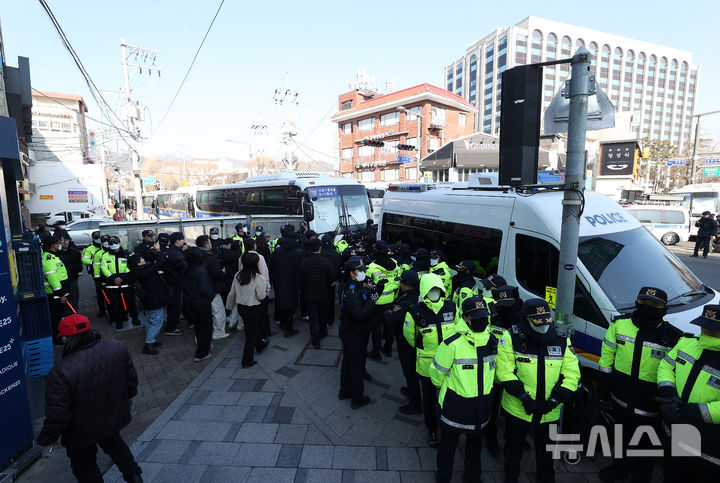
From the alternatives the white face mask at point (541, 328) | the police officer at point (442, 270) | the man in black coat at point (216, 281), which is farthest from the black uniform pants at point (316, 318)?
the white face mask at point (541, 328)

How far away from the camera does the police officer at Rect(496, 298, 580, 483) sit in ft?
9.85

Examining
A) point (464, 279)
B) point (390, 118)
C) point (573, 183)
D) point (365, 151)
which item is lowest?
point (464, 279)

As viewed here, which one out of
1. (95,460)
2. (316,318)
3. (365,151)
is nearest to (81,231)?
(316,318)

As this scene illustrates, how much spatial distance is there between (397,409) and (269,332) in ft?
11.1

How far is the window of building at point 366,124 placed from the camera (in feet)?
A: 156

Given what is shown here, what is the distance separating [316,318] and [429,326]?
3.26 meters

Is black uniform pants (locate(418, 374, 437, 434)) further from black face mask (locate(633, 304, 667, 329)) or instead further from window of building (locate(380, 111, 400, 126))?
window of building (locate(380, 111, 400, 126))

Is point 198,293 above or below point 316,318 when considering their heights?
above

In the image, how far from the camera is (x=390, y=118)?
45438 mm

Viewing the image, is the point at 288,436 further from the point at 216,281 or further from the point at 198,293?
the point at 216,281

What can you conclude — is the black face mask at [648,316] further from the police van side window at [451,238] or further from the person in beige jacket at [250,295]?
the person in beige jacket at [250,295]

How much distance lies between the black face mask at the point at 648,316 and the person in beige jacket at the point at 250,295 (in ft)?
15.6

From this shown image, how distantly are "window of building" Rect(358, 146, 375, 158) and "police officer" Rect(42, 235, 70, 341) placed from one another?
4301 cm

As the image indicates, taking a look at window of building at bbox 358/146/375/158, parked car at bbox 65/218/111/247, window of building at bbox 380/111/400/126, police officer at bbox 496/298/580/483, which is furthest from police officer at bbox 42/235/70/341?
window of building at bbox 358/146/375/158
